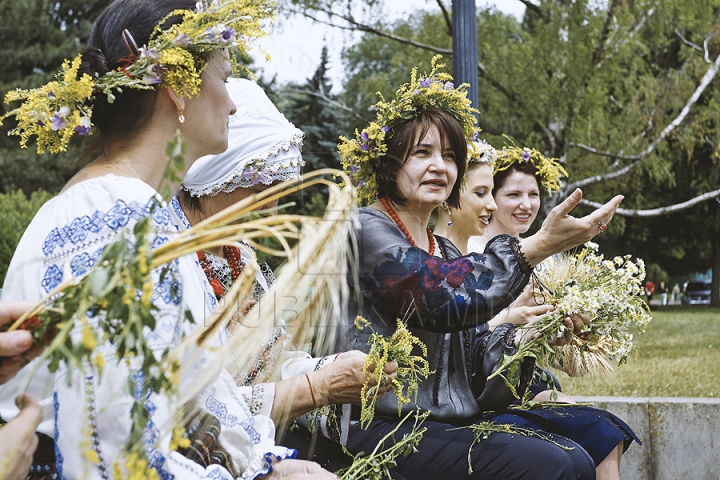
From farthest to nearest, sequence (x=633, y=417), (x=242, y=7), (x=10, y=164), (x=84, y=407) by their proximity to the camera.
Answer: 1. (x=10, y=164)
2. (x=633, y=417)
3. (x=242, y=7)
4. (x=84, y=407)

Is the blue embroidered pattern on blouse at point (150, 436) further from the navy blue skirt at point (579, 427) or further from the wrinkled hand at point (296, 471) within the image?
the navy blue skirt at point (579, 427)

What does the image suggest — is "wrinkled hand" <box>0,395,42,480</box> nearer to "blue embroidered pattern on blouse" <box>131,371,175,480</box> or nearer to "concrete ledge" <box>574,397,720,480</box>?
"blue embroidered pattern on blouse" <box>131,371,175,480</box>

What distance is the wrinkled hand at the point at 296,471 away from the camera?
6.44 ft

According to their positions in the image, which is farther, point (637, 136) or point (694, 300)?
point (694, 300)

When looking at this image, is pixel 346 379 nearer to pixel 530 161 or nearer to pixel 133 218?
pixel 133 218

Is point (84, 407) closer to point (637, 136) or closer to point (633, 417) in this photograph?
point (633, 417)

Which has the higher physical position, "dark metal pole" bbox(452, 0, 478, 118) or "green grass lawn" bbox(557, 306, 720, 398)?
"dark metal pole" bbox(452, 0, 478, 118)

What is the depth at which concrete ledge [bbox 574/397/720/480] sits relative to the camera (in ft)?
14.0

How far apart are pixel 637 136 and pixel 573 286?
992 centimetres

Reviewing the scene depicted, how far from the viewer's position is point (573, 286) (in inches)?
132

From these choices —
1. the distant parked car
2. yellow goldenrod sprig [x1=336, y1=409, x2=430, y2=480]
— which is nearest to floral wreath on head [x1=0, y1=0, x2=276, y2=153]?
yellow goldenrod sprig [x1=336, y1=409, x2=430, y2=480]

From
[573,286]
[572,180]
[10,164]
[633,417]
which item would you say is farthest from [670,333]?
[10,164]

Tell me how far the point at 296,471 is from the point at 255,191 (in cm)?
119

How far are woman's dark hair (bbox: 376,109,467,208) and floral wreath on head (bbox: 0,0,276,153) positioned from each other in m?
1.02
